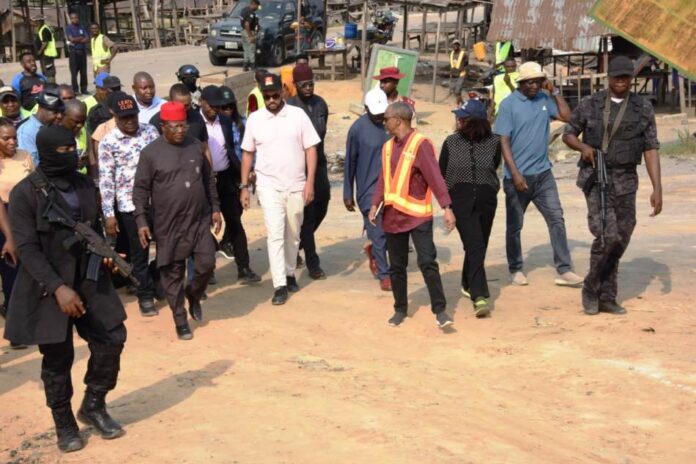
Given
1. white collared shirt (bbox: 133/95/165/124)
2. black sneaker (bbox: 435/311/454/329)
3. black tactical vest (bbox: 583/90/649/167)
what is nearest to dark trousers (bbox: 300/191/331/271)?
white collared shirt (bbox: 133/95/165/124)

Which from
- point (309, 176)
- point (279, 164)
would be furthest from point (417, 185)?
point (279, 164)

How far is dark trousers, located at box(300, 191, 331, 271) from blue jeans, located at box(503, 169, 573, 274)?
1770 millimetres

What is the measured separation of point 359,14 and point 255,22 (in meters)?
21.3

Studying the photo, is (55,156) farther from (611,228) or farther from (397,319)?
(611,228)

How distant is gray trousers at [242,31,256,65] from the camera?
2588cm

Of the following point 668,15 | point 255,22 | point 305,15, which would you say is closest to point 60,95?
point 668,15

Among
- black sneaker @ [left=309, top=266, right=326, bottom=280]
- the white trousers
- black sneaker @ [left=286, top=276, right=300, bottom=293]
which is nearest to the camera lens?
the white trousers

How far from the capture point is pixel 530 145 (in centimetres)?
845

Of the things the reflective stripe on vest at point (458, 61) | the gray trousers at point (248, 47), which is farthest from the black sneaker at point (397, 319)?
the reflective stripe on vest at point (458, 61)

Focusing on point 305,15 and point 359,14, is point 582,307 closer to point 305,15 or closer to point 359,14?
point 305,15

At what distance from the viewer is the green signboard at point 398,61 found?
837 inches

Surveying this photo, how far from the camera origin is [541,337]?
7.34 metres

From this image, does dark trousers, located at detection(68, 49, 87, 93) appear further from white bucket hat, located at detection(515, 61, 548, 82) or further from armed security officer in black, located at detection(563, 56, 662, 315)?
armed security officer in black, located at detection(563, 56, 662, 315)

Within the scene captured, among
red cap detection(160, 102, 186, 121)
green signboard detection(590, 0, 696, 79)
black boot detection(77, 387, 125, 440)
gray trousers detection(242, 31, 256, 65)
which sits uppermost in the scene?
green signboard detection(590, 0, 696, 79)
